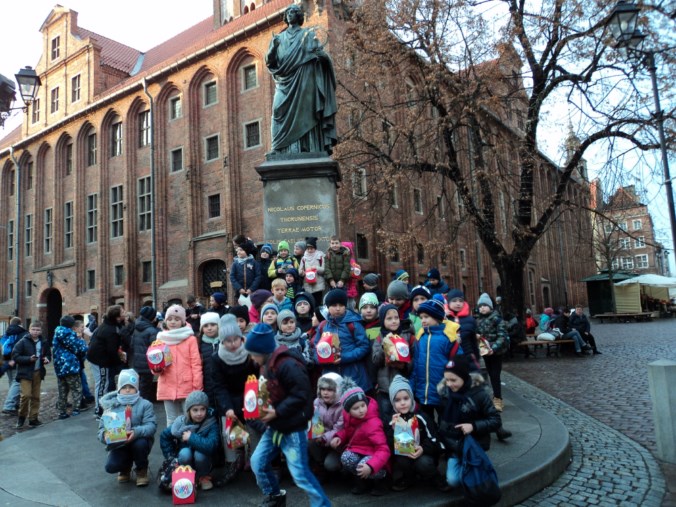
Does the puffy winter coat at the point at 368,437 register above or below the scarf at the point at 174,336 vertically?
below

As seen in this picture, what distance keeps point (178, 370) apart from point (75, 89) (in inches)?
1405

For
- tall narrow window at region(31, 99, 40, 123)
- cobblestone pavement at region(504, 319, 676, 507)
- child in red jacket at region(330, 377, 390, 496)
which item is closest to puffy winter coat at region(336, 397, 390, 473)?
child in red jacket at region(330, 377, 390, 496)

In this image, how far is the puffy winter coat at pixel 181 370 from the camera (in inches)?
201

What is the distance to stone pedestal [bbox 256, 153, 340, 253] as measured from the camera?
8.84m

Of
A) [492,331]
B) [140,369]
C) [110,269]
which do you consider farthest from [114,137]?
[492,331]

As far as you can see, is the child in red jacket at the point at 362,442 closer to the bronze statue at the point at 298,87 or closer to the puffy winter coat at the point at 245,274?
the puffy winter coat at the point at 245,274

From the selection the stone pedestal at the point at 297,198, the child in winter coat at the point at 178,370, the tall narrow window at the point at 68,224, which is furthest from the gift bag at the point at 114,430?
the tall narrow window at the point at 68,224

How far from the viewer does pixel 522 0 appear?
580 inches

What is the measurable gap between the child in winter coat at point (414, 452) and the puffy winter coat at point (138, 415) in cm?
218

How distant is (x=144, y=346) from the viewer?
756 cm

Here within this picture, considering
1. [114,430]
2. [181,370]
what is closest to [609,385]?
[181,370]

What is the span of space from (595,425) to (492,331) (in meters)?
1.76

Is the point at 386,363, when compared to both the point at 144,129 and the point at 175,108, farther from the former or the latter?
the point at 144,129

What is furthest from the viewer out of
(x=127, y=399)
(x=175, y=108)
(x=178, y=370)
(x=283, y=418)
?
(x=175, y=108)
